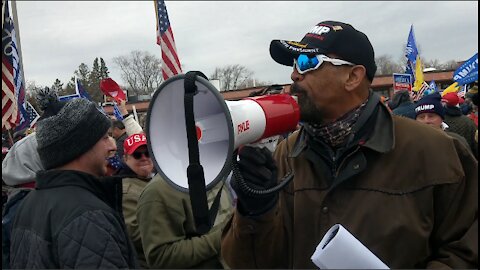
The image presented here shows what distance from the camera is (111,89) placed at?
766 cm

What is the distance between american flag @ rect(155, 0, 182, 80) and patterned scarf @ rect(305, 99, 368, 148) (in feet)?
13.5

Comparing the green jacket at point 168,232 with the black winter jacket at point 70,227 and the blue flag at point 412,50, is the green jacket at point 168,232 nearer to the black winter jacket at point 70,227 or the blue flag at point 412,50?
the black winter jacket at point 70,227

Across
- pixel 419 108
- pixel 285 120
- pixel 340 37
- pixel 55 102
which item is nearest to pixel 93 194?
pixel 55 102

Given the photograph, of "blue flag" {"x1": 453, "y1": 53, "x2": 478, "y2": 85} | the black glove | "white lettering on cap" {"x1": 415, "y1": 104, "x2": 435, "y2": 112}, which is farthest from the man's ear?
"blue flag" {"x1": 453, "y1": 53, "x2": 478, "y2": 85}

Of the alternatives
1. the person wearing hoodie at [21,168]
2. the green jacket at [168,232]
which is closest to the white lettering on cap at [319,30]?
the green jacket at [168,232]

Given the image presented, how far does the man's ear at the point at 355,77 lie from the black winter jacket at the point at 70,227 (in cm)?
126

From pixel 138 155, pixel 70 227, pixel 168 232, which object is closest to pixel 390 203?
pixel 70 227

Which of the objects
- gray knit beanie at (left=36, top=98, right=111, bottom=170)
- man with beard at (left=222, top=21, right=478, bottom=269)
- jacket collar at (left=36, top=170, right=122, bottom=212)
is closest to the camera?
man with beard at (left=222, top=21, right=478, bottom=269)

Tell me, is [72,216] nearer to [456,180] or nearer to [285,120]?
[285,120]

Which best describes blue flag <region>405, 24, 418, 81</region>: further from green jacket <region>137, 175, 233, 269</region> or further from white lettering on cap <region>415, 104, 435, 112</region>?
green jacket <region>137, 175, 233, 269</region>

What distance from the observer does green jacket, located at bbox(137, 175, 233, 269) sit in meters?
3.34

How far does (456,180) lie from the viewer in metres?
2.02

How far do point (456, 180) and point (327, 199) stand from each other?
0.53 metres

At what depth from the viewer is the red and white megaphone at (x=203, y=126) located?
1854 millimetres
